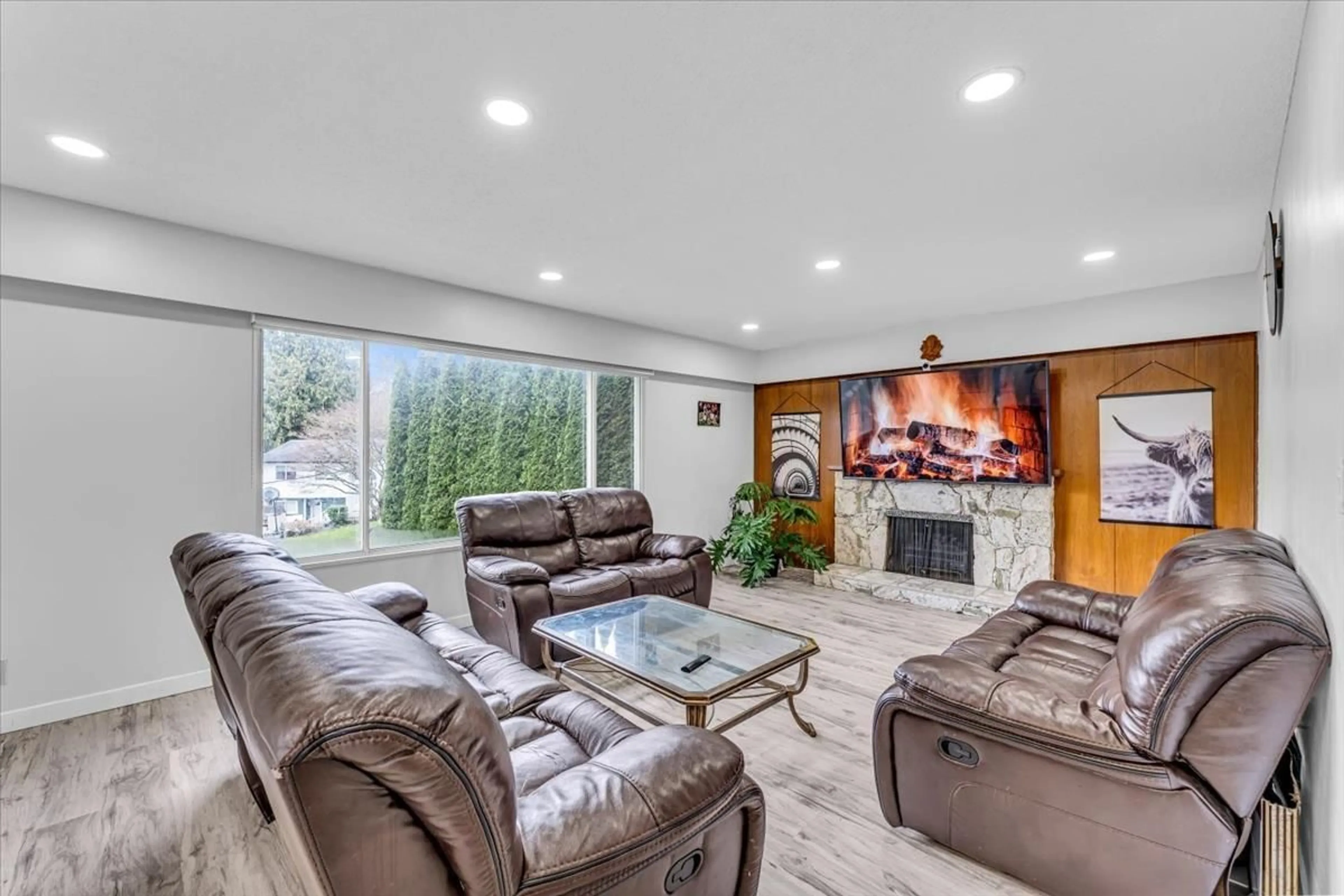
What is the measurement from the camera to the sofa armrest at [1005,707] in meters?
1.49

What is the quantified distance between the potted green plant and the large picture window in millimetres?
1524

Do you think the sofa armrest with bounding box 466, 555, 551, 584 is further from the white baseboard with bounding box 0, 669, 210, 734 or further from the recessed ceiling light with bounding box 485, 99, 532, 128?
the recessed ceiling light with bounding box 485, 99, 532, 128

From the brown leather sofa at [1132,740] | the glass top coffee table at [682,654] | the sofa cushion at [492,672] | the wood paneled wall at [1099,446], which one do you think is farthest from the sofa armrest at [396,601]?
the wood paneled wall at [1099,446]

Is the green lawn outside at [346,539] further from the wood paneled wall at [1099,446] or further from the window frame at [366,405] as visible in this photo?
the wood paneled wall at [1099,446]

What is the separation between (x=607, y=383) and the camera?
5.29m

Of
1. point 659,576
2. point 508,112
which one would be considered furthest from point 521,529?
point 508,112

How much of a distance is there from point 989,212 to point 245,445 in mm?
4230

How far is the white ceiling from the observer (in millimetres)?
1572

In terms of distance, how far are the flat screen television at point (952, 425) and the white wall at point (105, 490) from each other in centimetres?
496

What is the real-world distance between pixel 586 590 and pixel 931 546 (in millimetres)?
3432

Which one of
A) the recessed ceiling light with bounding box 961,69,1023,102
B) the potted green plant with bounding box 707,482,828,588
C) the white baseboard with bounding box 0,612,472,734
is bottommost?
the white baseboard with bounding box 0,612,472,734

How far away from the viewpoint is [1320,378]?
1392 millimetres

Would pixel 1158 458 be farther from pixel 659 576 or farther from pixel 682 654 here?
pixel 682 654

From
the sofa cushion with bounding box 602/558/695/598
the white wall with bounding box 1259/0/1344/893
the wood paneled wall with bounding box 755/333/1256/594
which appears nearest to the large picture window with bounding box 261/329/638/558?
the sofa cushion with bounding box 602/558/695/598
